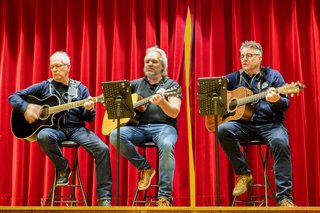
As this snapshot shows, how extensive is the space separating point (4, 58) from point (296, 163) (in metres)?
3.52

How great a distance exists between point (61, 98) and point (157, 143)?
1042 mm

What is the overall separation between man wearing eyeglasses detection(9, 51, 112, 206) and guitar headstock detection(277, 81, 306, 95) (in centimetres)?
159

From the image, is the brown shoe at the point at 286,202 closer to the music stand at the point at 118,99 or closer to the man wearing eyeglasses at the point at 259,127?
the man wearing eyeglasses at the point at 259,127

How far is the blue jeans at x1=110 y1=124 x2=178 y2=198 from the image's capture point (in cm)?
369

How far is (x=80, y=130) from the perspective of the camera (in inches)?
162

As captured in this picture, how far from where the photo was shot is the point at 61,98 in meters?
4.22

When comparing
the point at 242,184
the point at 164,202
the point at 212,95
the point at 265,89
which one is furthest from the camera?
the point at 265,89

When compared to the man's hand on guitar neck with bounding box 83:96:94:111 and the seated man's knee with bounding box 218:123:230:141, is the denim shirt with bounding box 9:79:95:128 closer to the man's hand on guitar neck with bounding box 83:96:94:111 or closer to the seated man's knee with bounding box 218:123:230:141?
the man's hand on guitar neck with bounding box 83:96:94:111

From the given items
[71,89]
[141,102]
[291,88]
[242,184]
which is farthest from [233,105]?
[71,89]

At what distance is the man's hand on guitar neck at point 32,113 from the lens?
4.07m

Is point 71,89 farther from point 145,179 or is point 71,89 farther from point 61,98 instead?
point 145,179

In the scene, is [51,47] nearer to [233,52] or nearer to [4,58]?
[4,58]

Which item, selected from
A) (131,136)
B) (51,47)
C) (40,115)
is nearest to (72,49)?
(51,47)

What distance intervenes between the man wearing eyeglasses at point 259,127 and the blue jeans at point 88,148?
1.03 meters
